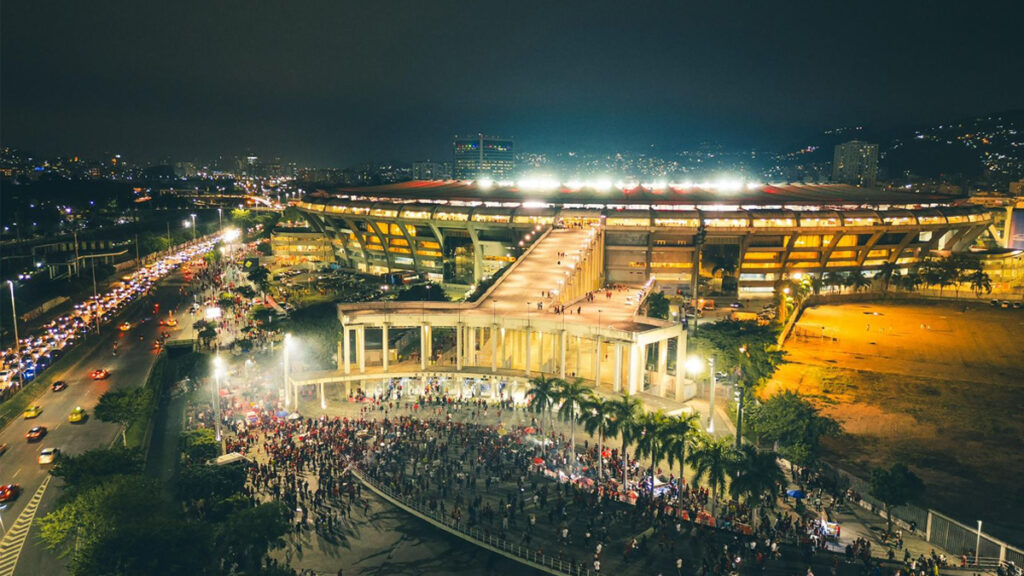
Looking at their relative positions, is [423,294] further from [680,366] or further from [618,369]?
[680,366]

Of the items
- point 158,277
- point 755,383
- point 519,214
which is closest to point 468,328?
point 755,383

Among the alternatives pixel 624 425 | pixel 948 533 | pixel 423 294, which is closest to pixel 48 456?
pixel 624 425

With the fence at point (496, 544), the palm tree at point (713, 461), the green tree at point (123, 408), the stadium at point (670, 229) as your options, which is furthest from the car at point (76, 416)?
the stadium at point (670, 229)

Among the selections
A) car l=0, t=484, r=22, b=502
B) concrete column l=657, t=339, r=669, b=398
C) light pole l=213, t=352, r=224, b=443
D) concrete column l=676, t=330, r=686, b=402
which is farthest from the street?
concrete column l=676, t=330, r=686, b=402

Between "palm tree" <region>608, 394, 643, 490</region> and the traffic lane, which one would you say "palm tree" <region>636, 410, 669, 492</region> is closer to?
"palm tree" <region>608, 394, 643, 490</region>

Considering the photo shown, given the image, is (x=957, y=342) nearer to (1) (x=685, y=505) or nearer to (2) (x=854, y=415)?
(2) (x=854, y=415)

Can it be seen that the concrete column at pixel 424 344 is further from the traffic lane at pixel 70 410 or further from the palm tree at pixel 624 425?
the traffic lane at pixel 70 410

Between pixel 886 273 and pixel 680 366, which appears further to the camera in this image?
pixel 886 273
